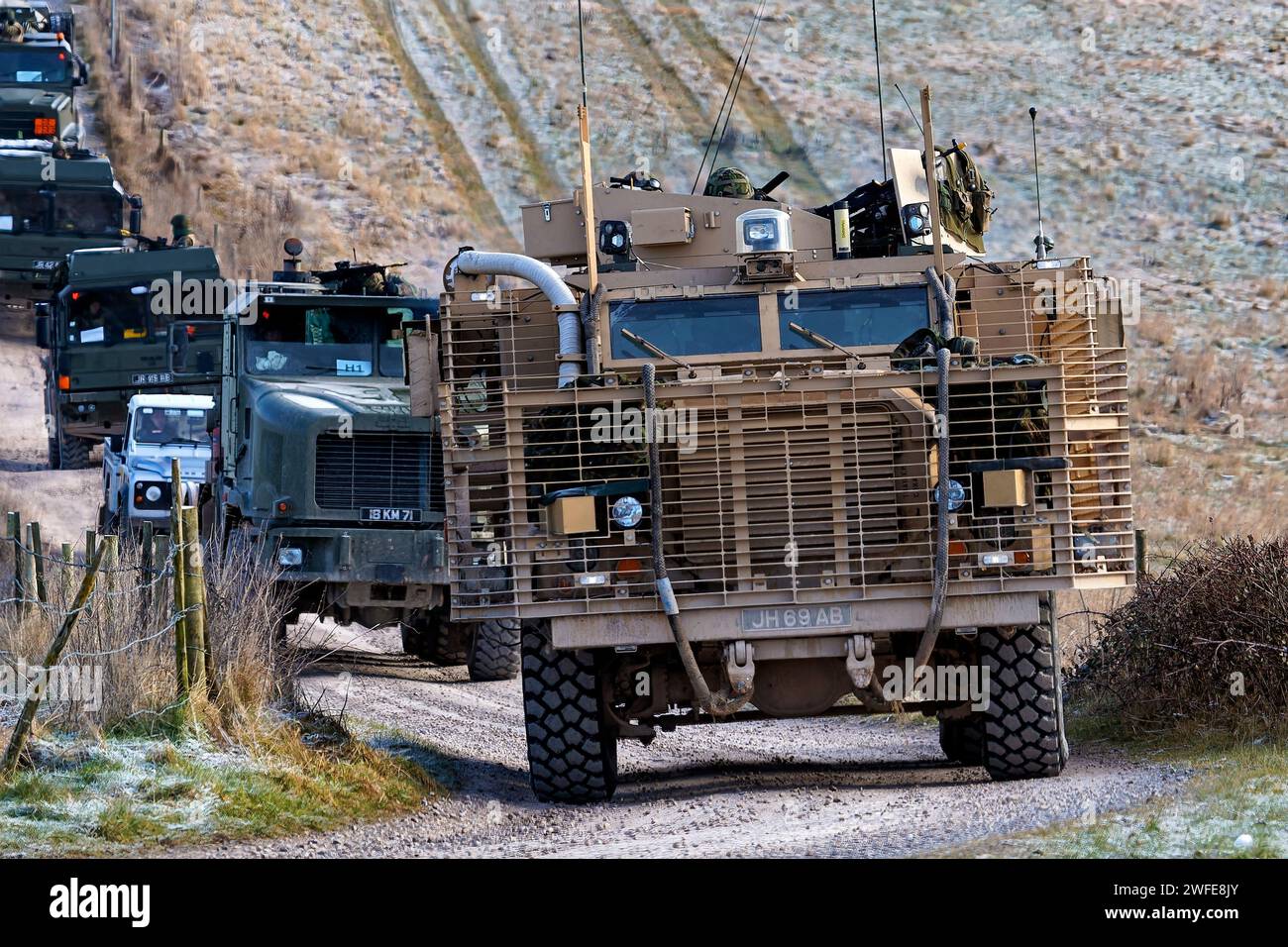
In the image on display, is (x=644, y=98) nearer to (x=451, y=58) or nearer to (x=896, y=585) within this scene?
(x=451, y=58)

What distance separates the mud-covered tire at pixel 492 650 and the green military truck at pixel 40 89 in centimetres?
1911

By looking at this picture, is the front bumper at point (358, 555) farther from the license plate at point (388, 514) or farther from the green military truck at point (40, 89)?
the green military truck at point (40, 89)

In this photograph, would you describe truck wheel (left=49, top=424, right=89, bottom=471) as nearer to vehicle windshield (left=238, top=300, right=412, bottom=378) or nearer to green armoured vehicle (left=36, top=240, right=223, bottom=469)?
green armoured vehicle (left=36, top=240, right=223, bottom=469)

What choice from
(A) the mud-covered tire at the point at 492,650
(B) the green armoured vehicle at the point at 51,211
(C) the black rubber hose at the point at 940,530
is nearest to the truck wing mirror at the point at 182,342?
(A) the mud-covered tire at the point at 492,650

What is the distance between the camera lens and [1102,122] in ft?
144

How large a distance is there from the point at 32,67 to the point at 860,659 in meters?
27.7

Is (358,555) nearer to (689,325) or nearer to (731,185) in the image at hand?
(731,185)

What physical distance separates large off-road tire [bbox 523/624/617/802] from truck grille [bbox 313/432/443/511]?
4959mm

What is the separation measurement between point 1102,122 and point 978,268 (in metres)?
34.7

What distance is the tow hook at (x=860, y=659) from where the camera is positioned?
9.62m

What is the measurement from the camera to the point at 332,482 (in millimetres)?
14820

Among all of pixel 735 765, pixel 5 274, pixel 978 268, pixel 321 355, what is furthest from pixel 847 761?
pixel 5 274

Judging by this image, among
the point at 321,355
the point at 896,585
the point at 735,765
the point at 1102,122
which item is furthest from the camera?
the point at 1102,122

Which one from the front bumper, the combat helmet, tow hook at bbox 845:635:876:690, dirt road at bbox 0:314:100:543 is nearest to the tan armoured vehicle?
tow hook at bbox 845:635:876:690
